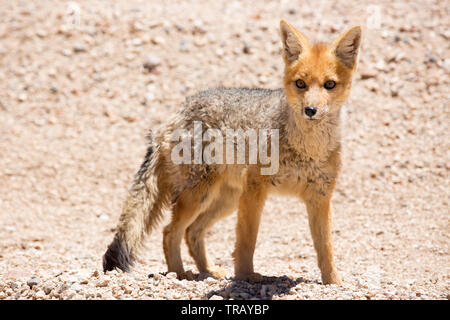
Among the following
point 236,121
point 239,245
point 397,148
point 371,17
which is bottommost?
point 239,245

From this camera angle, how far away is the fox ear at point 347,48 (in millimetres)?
5422

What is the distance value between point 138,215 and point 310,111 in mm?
2375

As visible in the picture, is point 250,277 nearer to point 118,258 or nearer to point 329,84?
point 118,258

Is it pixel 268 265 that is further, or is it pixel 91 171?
pixel 91 171

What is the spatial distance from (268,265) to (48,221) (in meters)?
3.56

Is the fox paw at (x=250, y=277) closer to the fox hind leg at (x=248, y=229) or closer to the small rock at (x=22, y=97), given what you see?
the fox hind leg at (x=248, y=229)

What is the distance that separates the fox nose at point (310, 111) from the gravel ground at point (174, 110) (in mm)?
1035

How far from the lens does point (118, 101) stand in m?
10.8

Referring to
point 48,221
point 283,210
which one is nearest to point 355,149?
point 283,210

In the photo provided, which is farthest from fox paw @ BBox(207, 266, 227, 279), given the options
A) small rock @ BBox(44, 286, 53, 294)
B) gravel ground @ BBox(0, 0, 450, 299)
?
small rock @ BBox(44, 286, 53, 294)

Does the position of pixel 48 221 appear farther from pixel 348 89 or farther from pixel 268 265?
pixel 348 89

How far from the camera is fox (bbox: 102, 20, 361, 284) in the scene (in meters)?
5.36

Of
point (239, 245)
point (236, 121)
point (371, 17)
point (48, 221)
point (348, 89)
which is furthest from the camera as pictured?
point (371, 17)

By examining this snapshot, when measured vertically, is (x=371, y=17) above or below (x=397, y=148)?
above
